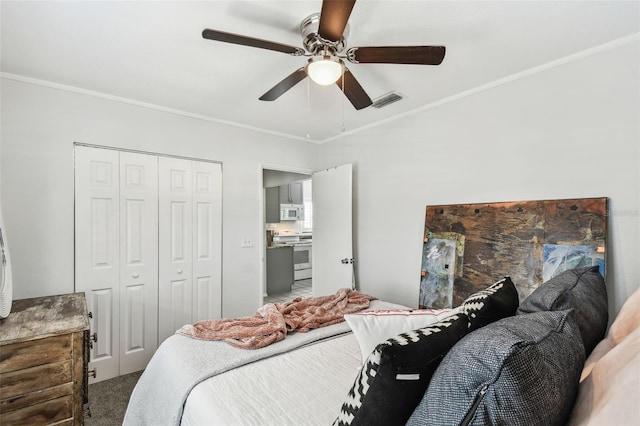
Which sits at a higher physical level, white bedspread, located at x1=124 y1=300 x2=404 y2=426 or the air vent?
the air vent

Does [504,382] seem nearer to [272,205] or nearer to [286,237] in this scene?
[272,205]

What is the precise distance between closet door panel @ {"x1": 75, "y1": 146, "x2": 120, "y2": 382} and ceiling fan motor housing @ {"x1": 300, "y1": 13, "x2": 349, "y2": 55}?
2.25 meters

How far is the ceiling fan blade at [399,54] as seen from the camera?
1657 mm

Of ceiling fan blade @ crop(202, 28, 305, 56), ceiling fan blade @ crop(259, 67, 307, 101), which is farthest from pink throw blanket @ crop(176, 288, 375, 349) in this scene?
ceiling fan blade @ crop(202, 28, 305, 56)

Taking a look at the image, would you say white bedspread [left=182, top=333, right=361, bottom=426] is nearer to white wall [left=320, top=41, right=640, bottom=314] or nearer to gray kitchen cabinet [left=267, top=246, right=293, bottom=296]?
white wall [left=320, top=41, right=640, bottom=314]

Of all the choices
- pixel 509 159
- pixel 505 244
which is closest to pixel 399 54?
pixel 509 159

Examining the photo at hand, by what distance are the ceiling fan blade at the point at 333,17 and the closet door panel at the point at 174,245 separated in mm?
2367

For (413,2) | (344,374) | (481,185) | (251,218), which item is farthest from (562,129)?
(251,218)

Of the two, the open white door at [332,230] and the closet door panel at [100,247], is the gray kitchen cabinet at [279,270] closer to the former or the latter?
the open white door at [332,230]

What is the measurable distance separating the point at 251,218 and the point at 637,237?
11.2 feet

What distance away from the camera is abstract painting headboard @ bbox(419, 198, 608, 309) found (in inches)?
84.0

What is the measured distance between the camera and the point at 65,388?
1759 mm

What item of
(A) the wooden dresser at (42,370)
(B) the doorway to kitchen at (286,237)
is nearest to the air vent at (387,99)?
(B) the doorway to kitchen at (286,237)

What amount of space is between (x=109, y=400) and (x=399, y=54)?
131 inches
